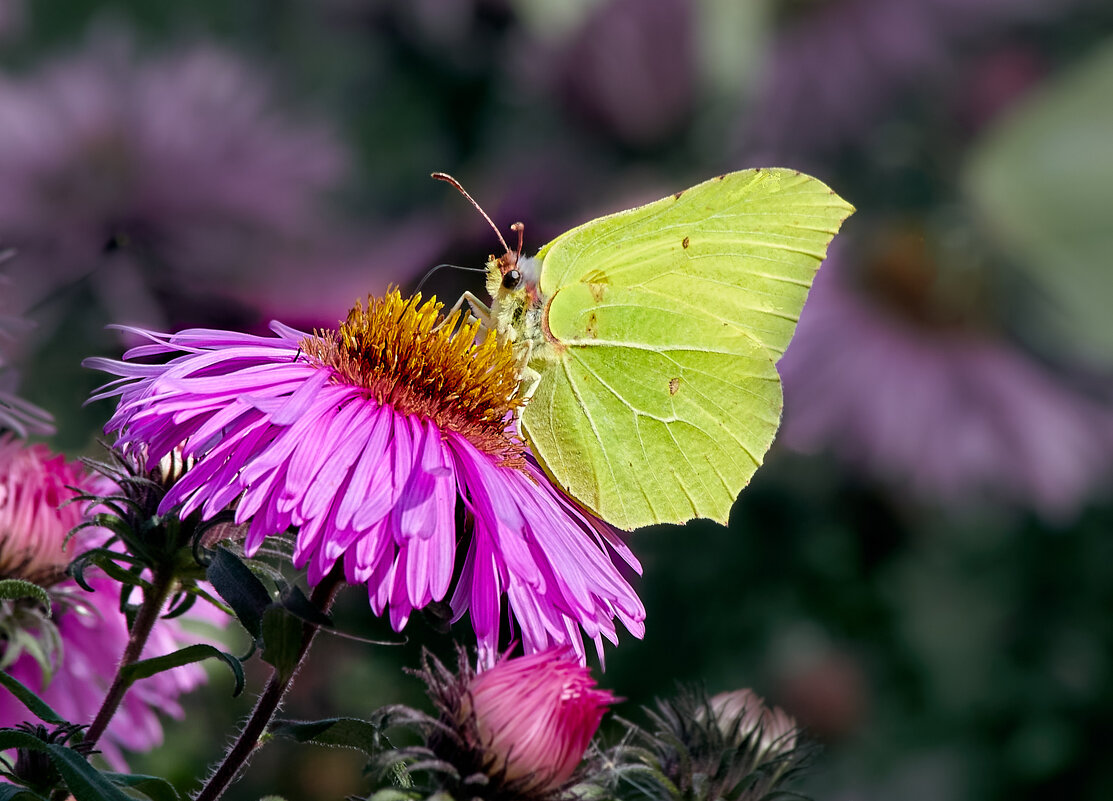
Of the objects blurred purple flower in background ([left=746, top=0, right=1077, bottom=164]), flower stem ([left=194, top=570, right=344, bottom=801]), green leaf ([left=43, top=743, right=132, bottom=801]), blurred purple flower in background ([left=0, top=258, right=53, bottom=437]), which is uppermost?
blurred purple flower in background ([left=746, top=0, right=1077, bottom=164])

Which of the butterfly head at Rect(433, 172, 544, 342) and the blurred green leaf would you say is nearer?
the butterfly head at Rect(433, 172, 544, 342)

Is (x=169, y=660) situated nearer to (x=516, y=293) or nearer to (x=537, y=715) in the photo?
(x=537, y=715)

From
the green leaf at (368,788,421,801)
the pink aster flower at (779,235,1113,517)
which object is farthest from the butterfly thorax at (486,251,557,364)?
the pink aster flower at (779,235,1113,517)

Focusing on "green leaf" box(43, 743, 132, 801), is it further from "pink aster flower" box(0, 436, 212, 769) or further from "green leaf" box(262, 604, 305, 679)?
"pink aster flower" box(0, 436, 212, 769)

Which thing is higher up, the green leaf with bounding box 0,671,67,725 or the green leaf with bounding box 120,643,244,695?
the green leaf with bounding box 120,643,244,695

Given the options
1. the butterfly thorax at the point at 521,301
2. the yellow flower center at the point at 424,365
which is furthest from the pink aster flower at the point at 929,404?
the yellow flower center at the point at 424,365

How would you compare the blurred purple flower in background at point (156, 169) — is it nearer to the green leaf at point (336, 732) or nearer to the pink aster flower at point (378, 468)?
the pink aster flower at point (378, 468)

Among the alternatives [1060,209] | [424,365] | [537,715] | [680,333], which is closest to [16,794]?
[537,715]
